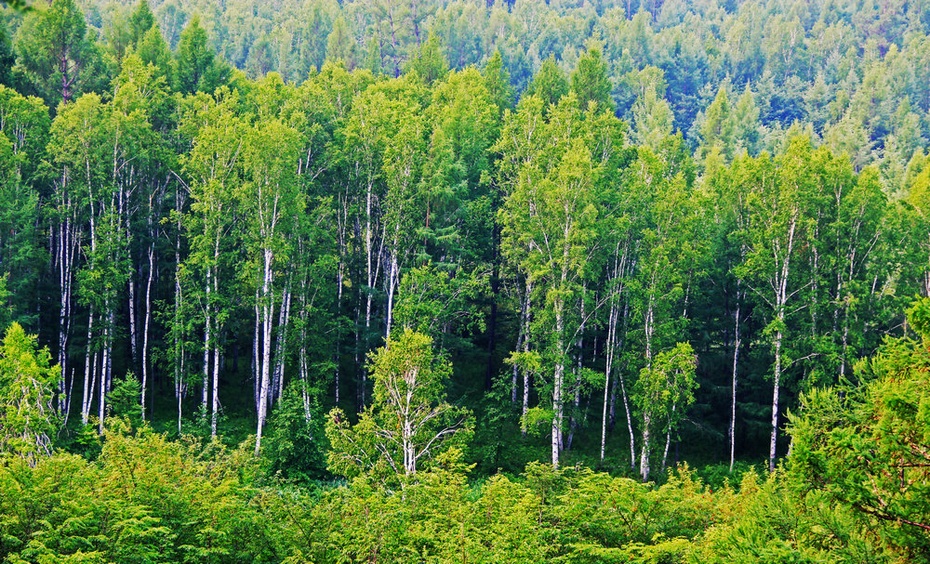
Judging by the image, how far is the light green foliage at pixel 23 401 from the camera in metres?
21.8

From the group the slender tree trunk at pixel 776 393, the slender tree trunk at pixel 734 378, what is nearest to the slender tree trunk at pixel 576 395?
the slender tree trunk at pixel 734 378

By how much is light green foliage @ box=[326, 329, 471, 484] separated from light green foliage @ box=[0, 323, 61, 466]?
24.4 ft

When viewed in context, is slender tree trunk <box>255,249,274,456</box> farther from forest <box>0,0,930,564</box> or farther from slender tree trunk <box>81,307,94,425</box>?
slender tree trunk <box>81,307,94,425</box>

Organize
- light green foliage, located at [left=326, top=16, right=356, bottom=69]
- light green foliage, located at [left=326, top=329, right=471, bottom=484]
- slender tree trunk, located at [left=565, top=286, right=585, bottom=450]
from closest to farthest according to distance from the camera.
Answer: light green foliage, located at [left=326, top=329, right=471, bottom=484] < slender tree trunk, located at [left=565, top=286, right=585, bottom=450] < light green foliage, located at [left=326, top=16, right=356, bottom=69]

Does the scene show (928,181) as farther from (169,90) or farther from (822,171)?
(169,90)

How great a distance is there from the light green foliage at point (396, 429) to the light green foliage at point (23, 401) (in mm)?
7446

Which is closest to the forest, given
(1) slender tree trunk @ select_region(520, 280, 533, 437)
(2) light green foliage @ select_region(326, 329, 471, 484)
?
(2) light green foliage @ select_region(326, 329, 471, 484)

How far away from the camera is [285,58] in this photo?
79750 millimetres

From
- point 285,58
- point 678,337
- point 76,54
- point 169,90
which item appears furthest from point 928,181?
point 285,58

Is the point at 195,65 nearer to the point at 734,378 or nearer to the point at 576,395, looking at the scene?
the point at 576,395

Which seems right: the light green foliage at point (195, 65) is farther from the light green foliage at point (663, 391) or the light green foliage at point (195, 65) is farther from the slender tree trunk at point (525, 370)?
the light green foliage at point (663, 391)

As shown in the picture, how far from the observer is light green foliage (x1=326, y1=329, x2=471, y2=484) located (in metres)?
24.2

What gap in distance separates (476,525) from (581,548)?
7.41ft

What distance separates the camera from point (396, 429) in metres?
24.7
